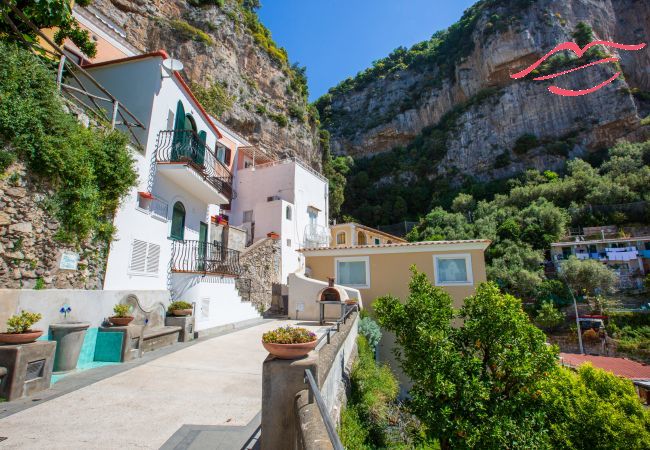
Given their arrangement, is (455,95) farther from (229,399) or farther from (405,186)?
(229,399)

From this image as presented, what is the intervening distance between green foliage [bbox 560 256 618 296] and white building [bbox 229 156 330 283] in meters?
26.5

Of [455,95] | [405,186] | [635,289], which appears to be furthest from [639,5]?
[635,289]

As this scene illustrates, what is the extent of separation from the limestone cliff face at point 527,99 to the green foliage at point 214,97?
4658 cm

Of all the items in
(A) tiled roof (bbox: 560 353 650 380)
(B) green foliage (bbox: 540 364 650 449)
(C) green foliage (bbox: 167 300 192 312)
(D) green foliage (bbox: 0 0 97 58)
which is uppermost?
(D) green foliage (bbox: 0 0 97 58)

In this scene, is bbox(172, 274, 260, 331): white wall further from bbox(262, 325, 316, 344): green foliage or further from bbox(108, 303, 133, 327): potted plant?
bbox(262, 325, 316, 344): green foliage

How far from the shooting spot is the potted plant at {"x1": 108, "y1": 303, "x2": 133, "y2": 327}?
6.45 metres

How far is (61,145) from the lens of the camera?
582 centimetres

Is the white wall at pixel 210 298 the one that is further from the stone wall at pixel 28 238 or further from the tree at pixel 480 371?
the tree at pixel 480 371

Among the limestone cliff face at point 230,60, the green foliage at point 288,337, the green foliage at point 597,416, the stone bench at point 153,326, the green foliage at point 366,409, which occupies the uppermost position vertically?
the limestone cliff face at point 230,60

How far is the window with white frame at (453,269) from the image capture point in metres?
13.4

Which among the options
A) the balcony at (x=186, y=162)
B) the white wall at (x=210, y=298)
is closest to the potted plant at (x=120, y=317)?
the white wall at (x=210, y=298)

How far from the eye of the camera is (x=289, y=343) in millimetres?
3271

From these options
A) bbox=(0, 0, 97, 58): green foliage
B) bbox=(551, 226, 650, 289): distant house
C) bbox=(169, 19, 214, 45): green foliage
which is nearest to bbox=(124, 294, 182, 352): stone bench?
bbox=(0, 0, 97, 58): green foliage

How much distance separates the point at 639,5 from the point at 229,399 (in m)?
97.4
